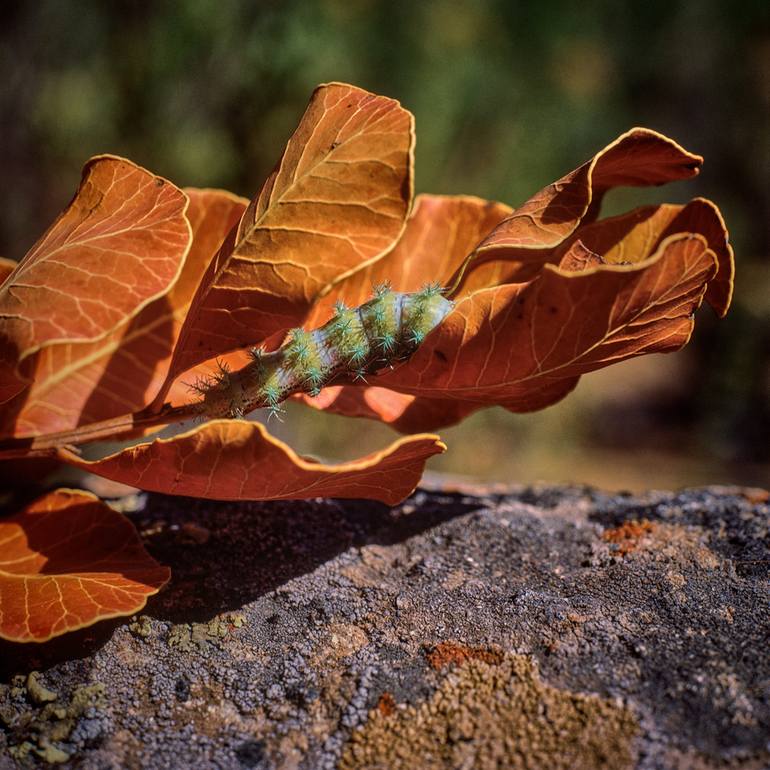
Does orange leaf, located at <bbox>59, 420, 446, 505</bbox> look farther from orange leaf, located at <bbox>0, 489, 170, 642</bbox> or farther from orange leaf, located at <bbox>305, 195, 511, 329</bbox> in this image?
orange leaf, located at <bbox>305, 195, 511, 329</bbox>

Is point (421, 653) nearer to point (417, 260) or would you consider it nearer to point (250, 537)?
point (250, 537)

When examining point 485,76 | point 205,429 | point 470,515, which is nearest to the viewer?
point 205,429

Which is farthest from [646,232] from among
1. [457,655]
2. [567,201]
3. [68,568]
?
[68,568]

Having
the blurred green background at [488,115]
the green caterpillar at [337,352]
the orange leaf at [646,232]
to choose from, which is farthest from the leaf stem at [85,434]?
the blurred green background at [488,115]

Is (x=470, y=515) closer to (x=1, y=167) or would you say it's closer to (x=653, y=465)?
(x=1, y=167)

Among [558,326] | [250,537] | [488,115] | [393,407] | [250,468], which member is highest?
[558,326]

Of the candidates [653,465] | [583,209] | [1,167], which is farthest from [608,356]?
[653,465]
